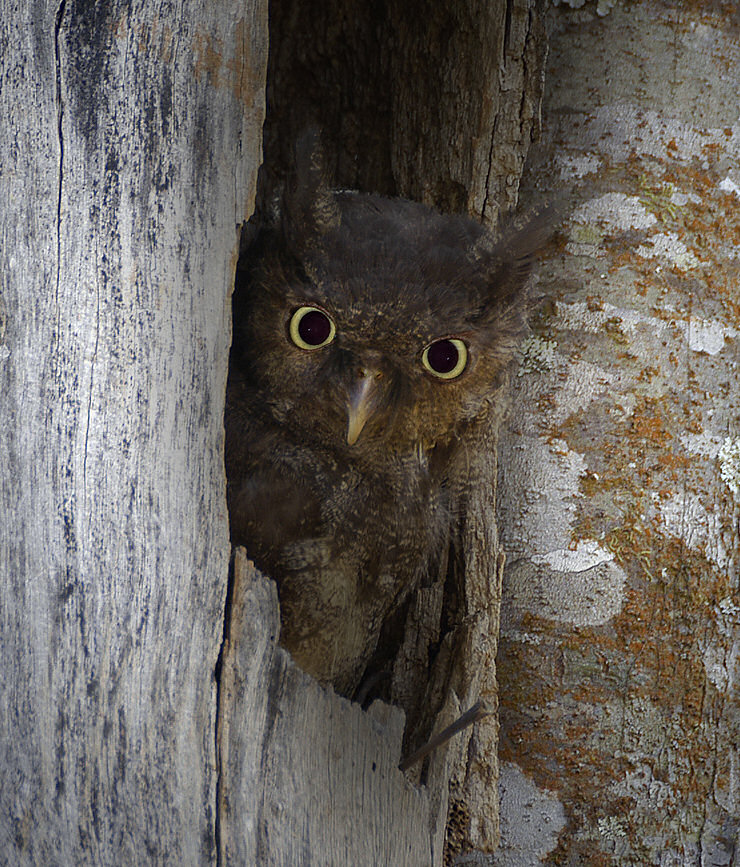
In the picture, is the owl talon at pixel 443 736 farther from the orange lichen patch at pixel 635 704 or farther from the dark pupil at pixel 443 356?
the dark pupil at pixel 443 356

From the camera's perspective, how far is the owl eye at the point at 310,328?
5.31ft

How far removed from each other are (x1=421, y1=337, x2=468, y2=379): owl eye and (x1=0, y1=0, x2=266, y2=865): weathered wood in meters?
0.62

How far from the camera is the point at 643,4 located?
1819 mm

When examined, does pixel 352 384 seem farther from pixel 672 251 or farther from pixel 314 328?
pixel 672 251

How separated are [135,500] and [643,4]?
1650mm

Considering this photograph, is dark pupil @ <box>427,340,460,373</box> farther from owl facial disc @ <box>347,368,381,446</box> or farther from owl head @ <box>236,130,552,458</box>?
owl facial disc @ <box>347,368,381,446</box>

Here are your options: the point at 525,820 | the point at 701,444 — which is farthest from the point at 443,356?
the point at 525,820

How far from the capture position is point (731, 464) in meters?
1.80

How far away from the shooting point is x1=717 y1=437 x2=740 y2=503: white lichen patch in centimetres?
180

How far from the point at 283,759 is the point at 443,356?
90cm

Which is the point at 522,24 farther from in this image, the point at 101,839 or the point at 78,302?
the point at 101,839

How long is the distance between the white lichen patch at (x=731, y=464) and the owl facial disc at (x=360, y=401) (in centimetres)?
86

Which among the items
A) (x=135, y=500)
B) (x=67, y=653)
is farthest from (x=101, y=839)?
(x=135, y=500)

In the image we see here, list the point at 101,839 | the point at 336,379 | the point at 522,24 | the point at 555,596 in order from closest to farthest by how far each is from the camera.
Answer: the point at 101,839, the point at 336,379, the point at 522,24, the point at 555,596
